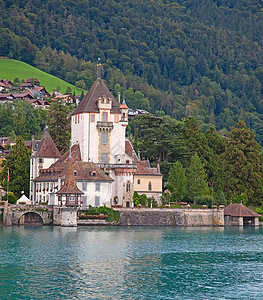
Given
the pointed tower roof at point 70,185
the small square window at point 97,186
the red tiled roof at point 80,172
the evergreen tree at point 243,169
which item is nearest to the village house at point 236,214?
the evergreen tree at point 243,169

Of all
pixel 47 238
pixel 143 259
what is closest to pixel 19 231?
pixel 47 238

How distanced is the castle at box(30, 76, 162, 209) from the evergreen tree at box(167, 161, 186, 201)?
259 centimetres

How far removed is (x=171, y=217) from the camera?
352 feet

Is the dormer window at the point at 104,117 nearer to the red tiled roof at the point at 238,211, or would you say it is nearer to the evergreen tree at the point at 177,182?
the evergreen tree at the point at 177,182

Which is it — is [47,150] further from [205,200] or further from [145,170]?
[205,200]

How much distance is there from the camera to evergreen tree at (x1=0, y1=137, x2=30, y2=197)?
4491 inches

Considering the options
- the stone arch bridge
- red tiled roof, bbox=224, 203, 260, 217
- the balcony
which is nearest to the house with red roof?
the stone arch bridge

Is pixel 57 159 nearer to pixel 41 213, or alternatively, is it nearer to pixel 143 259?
pixel 41 213

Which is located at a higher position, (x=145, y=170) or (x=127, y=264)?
(x=145, y=170)

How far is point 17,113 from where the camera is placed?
177125 millimetres

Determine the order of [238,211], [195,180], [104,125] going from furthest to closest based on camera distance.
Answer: [195,180] < [104,125] < [238,211]

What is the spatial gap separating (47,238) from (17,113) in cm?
9732

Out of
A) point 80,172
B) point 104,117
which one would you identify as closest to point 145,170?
point 104,117

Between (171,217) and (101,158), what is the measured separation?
14.8 metres
